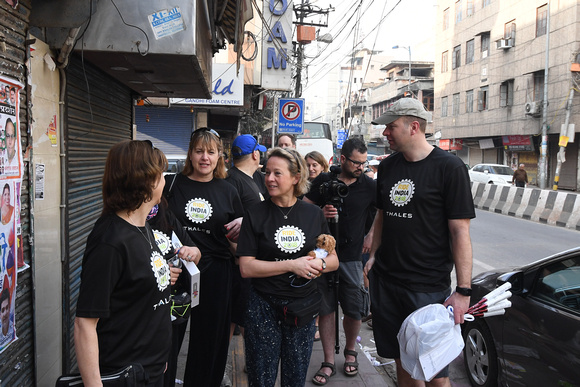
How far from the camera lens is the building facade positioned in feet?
86.0

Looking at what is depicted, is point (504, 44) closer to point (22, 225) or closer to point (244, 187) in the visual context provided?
point (244, 187)

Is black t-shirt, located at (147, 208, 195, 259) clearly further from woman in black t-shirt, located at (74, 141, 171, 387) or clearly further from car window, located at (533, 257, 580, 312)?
car window, located at (533, 257, 580, 312)

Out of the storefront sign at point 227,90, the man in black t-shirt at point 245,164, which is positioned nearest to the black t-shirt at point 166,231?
the man in black t-shirt at point 245,164

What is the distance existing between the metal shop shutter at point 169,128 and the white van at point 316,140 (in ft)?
26.1

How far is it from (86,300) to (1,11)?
5.86 ft

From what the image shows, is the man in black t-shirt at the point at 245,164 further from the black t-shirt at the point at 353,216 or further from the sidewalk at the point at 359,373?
the sidewalk at the point at 359,373

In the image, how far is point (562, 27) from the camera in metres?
26.0

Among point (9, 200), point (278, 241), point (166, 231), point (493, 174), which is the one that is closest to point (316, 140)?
point (493, 174)

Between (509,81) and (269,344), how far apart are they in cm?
3337

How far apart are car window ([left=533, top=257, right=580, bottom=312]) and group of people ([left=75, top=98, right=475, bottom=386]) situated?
2.86 feet

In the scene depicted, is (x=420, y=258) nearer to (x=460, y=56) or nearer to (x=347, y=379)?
(x=347, y=379)

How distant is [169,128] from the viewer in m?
15.0

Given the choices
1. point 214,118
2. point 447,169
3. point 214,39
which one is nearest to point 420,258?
point 447,169

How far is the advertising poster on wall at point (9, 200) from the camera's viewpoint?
252cm
